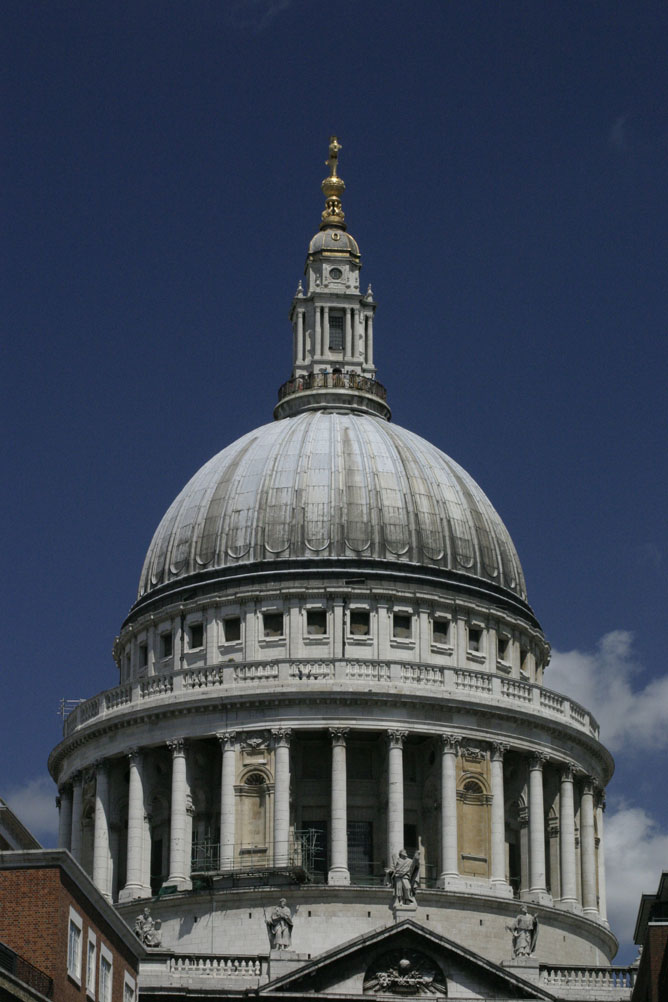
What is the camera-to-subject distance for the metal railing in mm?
58250

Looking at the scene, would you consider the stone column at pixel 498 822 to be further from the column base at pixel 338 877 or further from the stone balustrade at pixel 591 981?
the stone balustrade at pixel 591 981

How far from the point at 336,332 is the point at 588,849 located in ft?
92.7

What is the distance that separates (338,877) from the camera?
9675 centimetres

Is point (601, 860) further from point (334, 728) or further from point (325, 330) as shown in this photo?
point (325, 330)

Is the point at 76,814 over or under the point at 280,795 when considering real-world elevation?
over

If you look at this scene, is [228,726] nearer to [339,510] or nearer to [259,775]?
[259,775]

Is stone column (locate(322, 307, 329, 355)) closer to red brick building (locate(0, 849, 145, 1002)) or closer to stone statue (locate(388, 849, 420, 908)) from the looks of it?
stone statue (locate(388, 849, 420, 908))

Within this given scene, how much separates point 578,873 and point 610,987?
21.0 meters

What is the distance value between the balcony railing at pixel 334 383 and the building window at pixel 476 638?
14.0 meters

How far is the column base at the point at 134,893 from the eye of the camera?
99562 mm

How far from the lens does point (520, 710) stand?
103 m

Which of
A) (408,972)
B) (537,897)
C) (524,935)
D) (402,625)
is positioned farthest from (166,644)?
(408,972)

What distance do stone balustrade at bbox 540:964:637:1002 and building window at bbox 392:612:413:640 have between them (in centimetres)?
2400

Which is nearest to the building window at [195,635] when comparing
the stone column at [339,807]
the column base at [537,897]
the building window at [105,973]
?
the stone column at [339,807]
